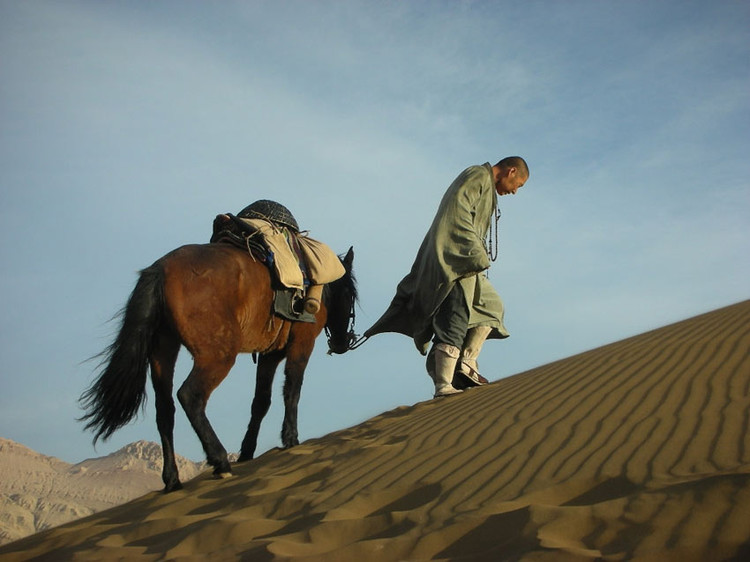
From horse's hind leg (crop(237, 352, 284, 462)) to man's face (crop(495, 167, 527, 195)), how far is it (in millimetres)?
2576

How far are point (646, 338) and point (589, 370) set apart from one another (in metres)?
1.18

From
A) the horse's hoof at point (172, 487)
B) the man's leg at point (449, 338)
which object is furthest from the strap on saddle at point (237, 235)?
the horse's hoof at point (172, 487)

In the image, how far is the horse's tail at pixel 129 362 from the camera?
6.02 metres

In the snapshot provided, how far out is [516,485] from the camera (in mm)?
4203

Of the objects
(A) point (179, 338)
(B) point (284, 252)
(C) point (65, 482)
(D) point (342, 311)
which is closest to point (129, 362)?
(A) point (179, 338)

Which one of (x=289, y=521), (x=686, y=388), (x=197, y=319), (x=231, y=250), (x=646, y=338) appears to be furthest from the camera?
(x=646, y=338)

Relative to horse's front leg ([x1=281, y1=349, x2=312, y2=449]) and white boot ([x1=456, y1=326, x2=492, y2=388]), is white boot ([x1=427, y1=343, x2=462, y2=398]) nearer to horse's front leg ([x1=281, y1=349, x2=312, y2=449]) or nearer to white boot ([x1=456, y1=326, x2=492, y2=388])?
white boot ([x1=456, y1=326, x2=492, y2=388])

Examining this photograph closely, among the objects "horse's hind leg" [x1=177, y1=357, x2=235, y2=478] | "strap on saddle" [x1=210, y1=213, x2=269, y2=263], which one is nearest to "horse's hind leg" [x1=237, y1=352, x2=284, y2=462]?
"strap on saddle" [x1=210, y1=213, x2=269, y2=263]

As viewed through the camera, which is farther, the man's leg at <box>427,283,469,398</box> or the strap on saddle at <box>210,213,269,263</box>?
the man's leg at <box>427,283,469,398</box>

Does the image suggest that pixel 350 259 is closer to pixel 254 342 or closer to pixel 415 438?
pixel 254 342

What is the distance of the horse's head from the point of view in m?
8.89

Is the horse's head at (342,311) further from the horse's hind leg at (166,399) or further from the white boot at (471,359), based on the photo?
the horse's hind leg at (166,399)

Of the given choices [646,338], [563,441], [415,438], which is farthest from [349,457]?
[646,338]

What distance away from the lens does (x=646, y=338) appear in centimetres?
730
